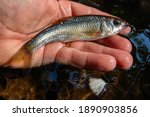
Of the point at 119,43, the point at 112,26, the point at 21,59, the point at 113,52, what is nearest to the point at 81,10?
the point at 112,26

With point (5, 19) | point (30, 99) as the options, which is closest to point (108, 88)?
point (30, 99)

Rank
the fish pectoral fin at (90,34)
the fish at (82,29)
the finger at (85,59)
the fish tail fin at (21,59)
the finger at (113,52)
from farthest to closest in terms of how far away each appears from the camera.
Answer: the fish pectoral fin at (90,34)
the fish at (82,29)
the fish tail fin at (21,59)
the finger at (113,52)
the finger at (85,59)

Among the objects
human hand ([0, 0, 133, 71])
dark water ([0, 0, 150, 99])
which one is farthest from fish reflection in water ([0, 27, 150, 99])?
human hand ([0, 0, 133, 71])

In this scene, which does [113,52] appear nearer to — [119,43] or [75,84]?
[119,43]

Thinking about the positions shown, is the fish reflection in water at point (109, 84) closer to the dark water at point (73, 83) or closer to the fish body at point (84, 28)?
the dark water at point (73, 83)

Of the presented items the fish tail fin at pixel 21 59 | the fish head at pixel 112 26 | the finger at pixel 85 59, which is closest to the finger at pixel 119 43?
the fish head at pixel 112 26

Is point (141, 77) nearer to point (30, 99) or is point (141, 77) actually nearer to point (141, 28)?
point (141, 28)
